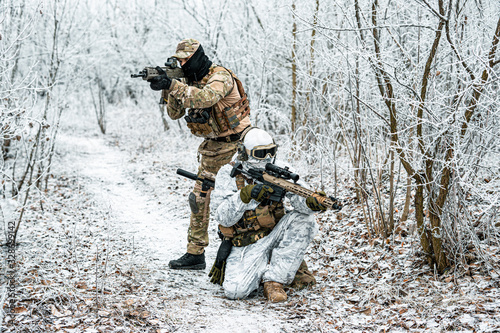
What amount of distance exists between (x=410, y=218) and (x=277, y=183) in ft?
6.77

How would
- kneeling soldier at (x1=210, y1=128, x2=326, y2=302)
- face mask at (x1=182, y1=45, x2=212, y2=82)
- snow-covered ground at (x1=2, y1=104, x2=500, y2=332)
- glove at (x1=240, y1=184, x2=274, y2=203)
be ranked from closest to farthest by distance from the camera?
1. snow-covered ground at (x1=2, y1=104, x2=500, y2=332)
2. glove at (x1=240, y1=184, x2=274, y2=203)
3. kneeling soldier at (x1=210, y1=128, x2=326, y2=302)
4. face mask at (x1=182, y1=45, x2=212, y2=82)

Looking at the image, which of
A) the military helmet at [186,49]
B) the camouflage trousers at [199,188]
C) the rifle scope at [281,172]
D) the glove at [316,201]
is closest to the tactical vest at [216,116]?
the camouflage trousers at [199,188]

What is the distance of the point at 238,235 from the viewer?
402 centimetres

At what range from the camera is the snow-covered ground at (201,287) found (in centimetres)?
294

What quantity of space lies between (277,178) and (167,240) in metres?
2.61

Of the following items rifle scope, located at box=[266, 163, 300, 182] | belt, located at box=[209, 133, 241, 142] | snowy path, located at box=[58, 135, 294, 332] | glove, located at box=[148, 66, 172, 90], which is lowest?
snowy path, located at box=[58, 135, 294, 332]

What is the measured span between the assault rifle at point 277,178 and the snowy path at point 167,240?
96 cm

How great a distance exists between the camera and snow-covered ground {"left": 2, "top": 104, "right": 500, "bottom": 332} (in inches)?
116

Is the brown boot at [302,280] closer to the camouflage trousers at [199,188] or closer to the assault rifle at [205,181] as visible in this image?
the camouflage trousers at [199,188]

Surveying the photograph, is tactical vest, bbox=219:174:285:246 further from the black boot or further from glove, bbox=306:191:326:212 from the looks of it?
the black boot

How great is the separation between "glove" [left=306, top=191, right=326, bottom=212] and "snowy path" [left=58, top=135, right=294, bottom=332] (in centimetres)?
90

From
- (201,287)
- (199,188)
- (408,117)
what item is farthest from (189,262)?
(408,117)

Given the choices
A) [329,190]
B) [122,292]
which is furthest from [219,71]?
[329,190]

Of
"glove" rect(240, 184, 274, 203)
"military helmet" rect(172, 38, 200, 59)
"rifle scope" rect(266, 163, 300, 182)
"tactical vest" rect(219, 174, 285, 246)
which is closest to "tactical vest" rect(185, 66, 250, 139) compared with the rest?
"military helmet" rect(172, 38, 200, 59)
